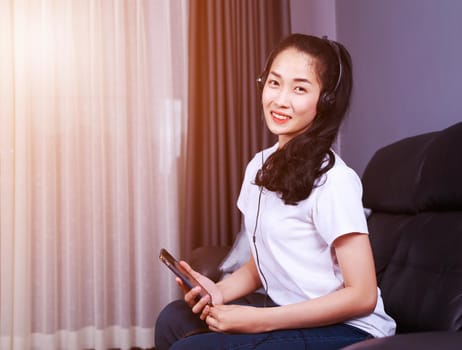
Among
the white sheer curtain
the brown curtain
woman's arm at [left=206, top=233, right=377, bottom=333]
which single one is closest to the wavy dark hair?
woman's arm at [left=206, top=233, right=377, bottom=333]

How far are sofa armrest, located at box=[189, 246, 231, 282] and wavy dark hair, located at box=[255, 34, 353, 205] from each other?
804 mm

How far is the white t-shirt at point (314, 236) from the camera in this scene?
1.03 meters

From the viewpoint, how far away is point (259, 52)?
283 cm

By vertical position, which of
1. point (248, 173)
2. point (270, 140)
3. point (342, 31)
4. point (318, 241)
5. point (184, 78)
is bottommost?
point (318, 241)

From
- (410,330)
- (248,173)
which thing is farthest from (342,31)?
(410,330)

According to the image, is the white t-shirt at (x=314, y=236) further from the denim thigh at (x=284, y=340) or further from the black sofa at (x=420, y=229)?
the black sofa at (x=420, y=229)

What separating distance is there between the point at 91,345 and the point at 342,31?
80.2 inches

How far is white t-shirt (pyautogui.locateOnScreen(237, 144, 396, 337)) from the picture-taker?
1.03m

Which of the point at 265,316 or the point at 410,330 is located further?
the point at 410,330

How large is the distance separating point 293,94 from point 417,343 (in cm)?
59

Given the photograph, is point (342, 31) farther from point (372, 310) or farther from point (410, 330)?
point (372, 310)

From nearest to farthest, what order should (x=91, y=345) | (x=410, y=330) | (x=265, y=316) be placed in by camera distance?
(x=265, y=316) < (x=410, y=330) < (x=91, y=345)

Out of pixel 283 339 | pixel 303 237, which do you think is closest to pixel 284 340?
pixel 283 339

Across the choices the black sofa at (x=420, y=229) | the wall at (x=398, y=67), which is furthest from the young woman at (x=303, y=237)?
the wall at (x=398, y=67)
